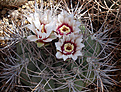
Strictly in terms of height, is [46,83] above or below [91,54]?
below

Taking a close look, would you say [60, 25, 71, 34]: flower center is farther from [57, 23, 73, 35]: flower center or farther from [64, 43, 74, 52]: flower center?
[64, 43, 74, 52]: flower center

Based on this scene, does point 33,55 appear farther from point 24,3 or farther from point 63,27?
point 24,3

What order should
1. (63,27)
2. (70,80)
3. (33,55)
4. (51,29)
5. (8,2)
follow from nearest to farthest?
(51,29), (63,27), (70,80), (33,55), (8,2)

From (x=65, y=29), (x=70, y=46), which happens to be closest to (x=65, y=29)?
(x=65, y=29)

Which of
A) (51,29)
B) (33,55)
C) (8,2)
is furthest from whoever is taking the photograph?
(8,2)

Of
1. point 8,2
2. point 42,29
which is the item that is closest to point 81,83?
point 42,29

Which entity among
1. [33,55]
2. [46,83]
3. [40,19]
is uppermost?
[40,19]

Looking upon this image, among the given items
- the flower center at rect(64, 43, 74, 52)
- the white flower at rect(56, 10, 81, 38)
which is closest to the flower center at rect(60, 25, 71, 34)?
the white flower at rect(56, 10, 81, 38)
